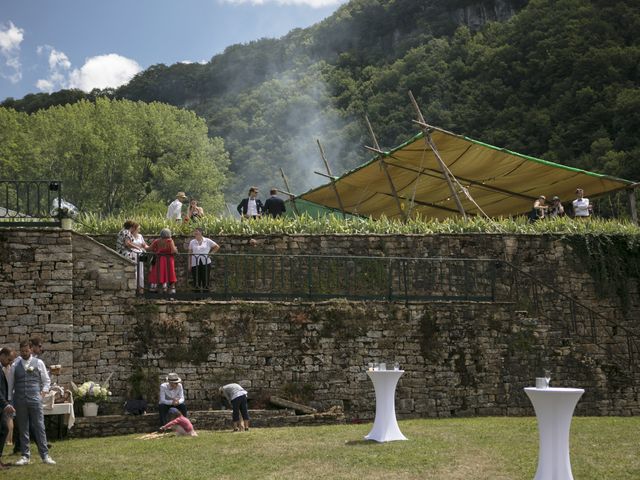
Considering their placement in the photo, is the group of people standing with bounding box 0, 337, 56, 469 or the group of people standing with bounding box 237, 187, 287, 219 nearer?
the group of people standing with bounding box 0, 337, 56, 469

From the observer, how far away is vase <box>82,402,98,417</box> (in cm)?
1448

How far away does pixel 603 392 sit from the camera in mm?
16953

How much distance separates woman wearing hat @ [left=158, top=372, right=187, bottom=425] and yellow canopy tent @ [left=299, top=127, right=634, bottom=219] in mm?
9078

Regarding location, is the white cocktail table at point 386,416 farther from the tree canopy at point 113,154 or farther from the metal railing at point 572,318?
the tree canopy at point 113,154

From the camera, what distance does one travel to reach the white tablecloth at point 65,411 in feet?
43.0

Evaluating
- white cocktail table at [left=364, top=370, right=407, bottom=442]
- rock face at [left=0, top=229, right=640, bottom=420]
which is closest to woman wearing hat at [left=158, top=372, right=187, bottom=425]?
rock face at [left=0, top=229, right=640, bottom=420]

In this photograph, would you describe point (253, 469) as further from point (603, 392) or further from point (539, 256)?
point (539, 256)

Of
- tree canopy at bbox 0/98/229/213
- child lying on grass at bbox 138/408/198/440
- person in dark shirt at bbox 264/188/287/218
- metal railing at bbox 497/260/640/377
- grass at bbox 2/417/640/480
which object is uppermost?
tree canopy at bbox 0/98/229/213

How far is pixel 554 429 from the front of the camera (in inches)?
343

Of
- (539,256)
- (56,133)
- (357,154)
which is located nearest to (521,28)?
(357,154)

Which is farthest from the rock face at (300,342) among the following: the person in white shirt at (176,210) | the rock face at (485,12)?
the rock face at (485,12)

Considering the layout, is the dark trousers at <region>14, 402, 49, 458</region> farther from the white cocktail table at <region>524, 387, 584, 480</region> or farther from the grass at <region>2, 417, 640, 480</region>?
the white cocktail table at <region>524, 387, 584, 480</region>

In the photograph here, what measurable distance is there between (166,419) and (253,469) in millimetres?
3839

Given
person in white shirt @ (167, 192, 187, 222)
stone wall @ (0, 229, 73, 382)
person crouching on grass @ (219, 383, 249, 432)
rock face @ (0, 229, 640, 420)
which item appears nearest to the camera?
person crouching on grass @ (219, 383, 249, 432)
